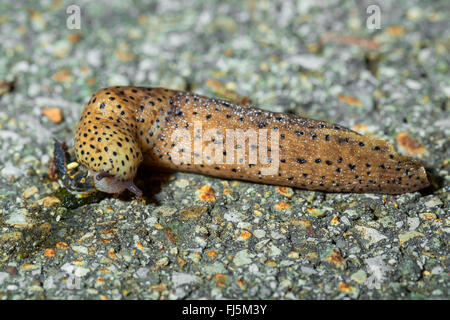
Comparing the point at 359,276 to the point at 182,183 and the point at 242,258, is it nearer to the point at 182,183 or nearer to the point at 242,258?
the point at 242,258

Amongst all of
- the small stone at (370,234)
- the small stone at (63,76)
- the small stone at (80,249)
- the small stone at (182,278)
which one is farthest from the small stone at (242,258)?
the small stone at (63,76)

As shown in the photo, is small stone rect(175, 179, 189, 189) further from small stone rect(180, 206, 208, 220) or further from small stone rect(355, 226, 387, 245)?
small stone rect(355, 226, 387, 245)

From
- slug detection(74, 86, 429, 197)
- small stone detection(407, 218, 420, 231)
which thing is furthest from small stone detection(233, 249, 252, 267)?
small stone detection(407, 218, 420, 231)

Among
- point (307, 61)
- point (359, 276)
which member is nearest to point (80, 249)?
point (359, 276)

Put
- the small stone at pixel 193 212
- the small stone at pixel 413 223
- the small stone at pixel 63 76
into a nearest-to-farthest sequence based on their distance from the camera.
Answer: the small stone at pixel 413 223
the small stone at pixel 193 212
the small stone at pixel 63 76

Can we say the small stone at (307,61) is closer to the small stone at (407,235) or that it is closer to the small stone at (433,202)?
the small stone at (433,202)
